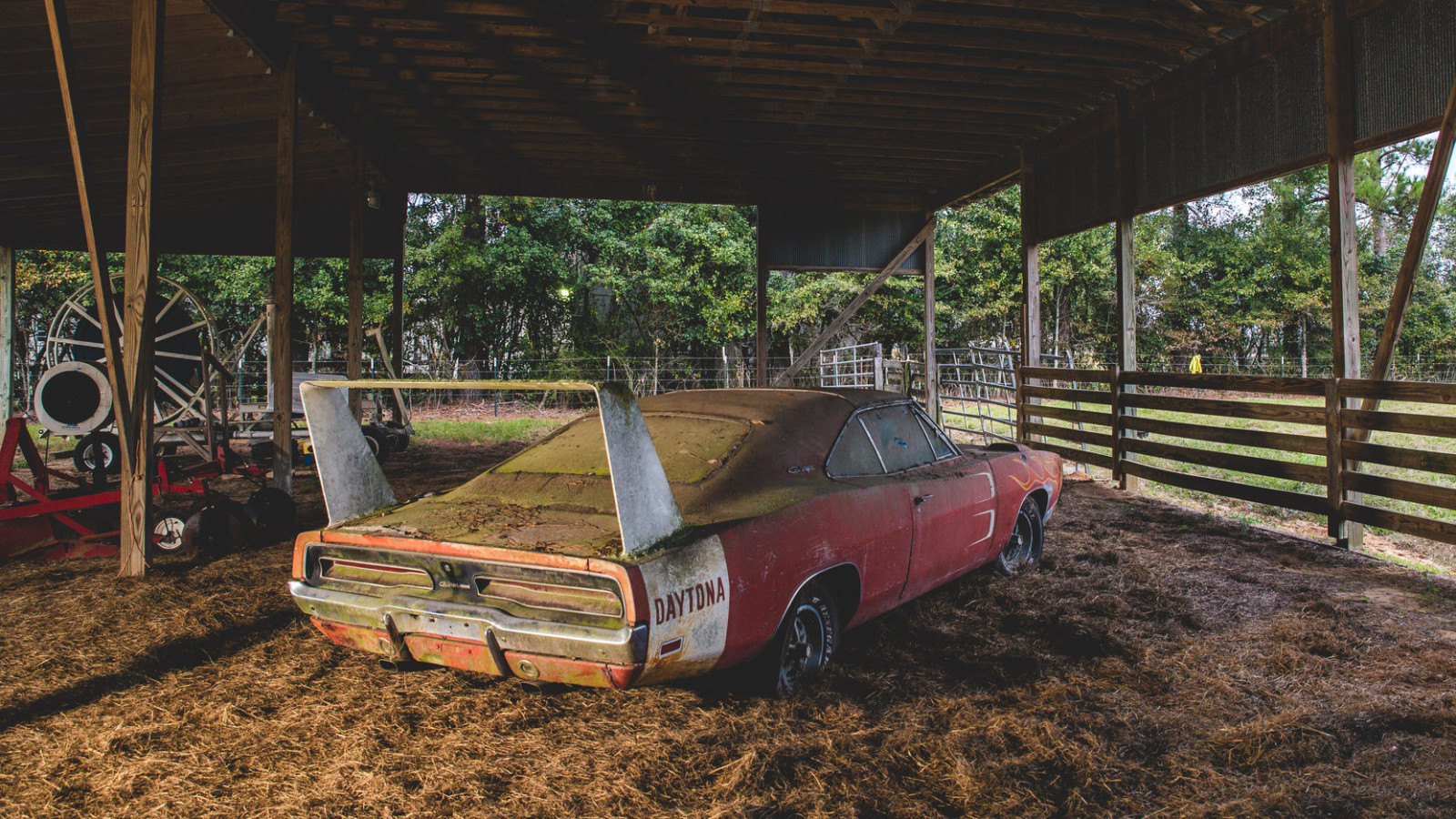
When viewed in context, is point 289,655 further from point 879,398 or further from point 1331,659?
point 1331,659

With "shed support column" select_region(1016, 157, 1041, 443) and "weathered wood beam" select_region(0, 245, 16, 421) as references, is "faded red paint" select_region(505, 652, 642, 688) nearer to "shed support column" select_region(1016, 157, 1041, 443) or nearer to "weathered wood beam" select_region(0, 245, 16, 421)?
"shed support column" select_region(1016, 157, 1041, 443)

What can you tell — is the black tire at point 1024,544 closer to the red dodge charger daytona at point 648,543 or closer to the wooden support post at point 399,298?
the red dodge charger daytona at point 648,543

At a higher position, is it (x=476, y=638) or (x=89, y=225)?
(x=89, y=225)

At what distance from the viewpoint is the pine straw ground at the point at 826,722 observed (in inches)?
102

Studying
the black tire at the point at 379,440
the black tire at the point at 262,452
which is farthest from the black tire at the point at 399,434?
the black tire at the point at 262,452

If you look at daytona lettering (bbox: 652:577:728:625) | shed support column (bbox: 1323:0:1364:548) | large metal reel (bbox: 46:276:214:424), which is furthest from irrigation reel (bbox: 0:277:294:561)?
shed support column (bbox: 1323:0:1364:548)

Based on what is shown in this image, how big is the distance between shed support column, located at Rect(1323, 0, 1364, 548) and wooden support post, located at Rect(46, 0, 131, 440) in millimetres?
8270

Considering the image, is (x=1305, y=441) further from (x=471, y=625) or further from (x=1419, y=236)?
(x=471, y=625)

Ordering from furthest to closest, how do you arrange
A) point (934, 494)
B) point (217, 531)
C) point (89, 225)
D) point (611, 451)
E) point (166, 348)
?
point (166, 348)
point (217, 531)
point (89, 225)
point (934, 494)
point (611, 451)

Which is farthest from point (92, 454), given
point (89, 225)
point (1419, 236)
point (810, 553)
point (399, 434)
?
point (1419, 236)

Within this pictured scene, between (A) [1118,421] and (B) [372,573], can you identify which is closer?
(B) [372,573]

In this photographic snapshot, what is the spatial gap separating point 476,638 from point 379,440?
9484 mm

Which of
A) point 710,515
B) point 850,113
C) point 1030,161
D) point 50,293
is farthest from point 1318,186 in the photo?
point 50,293

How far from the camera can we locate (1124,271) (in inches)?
354
